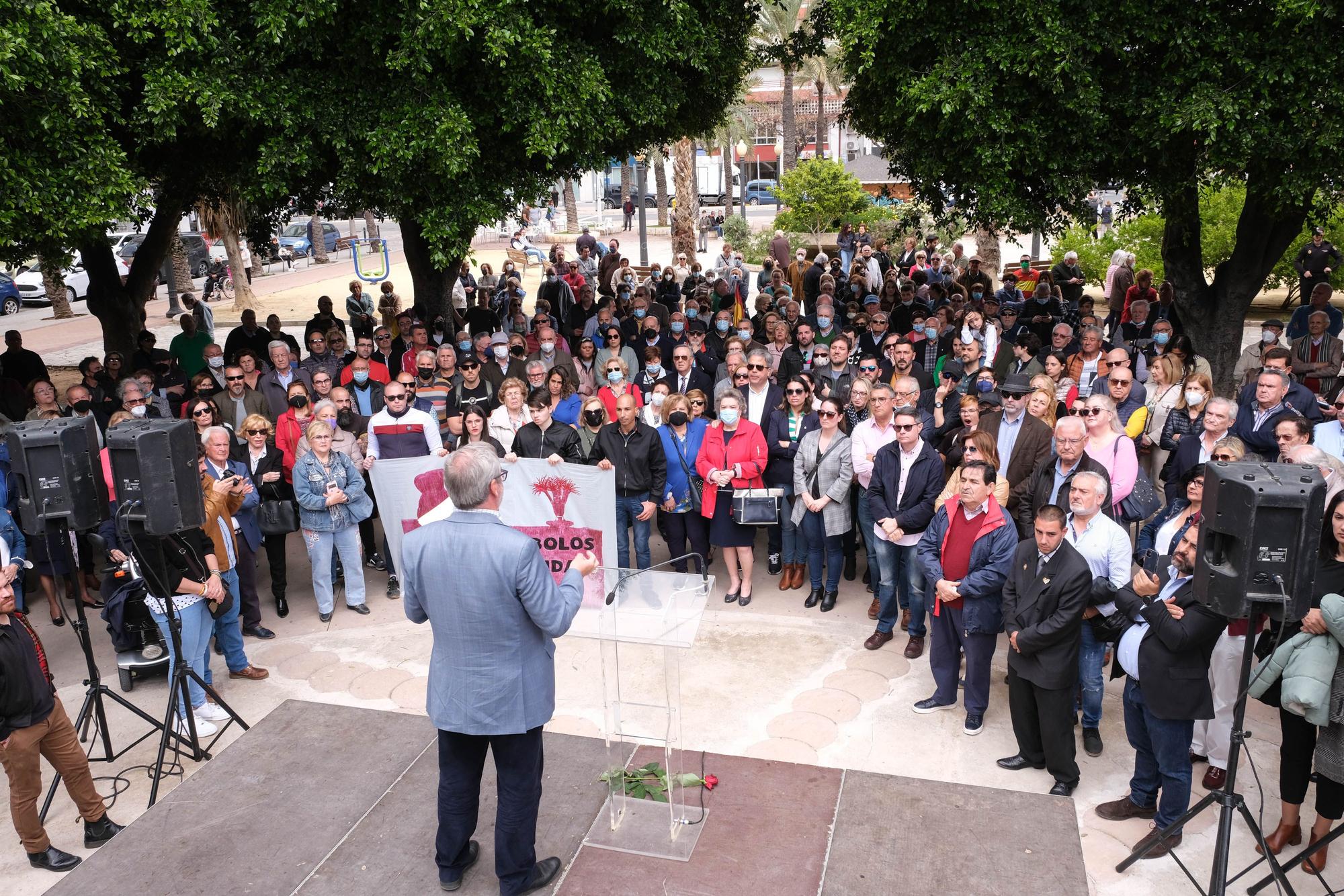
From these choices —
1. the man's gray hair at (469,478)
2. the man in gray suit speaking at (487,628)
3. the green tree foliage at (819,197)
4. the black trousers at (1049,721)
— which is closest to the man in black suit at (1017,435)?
the black trousers at (1049,721)

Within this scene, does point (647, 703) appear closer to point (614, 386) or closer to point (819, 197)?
point (614, 386)

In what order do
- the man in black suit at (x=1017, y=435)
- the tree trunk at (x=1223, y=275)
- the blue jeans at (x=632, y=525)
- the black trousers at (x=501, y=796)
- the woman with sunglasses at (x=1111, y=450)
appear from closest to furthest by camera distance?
the black trousers at (x=501, y=796), the woman with sunglasses at (x=1111, y=450), the man in black suit at (x=1017, y=435), the blue jeans at (x=632, y=525), the tree trunk at (x=1223, y=275)

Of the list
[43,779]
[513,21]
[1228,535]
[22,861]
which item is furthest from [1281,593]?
[513,21]

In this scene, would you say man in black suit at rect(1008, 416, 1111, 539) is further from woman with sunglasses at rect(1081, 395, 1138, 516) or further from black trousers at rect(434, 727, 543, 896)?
black trousers at rect(434, 727, 543, 896)

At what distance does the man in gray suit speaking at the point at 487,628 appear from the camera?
15.1ft

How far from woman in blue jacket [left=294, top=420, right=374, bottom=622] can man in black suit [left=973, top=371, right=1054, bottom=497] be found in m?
5.01

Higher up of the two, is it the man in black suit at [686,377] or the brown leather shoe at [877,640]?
the man in black suit at [686,377]

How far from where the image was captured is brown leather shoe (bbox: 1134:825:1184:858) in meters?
5.43

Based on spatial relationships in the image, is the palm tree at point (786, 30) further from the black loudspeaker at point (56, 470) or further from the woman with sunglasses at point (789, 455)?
the black loudspeaker at point (56, 470)

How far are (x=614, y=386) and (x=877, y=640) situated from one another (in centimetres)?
372

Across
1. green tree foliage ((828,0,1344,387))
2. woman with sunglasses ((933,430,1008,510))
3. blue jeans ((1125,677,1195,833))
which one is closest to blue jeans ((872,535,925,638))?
woman with sunglasses ((933,430,1008,510))

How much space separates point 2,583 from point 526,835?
2967 mm

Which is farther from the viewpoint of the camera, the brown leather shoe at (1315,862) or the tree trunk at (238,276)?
the tree trunk at (238,276)

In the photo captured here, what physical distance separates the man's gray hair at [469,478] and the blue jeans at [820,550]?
4374 millimetres
